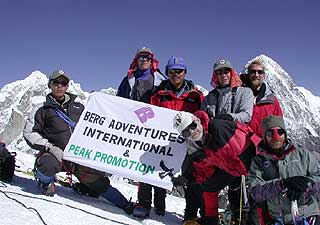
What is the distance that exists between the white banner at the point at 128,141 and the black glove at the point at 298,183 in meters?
2.18

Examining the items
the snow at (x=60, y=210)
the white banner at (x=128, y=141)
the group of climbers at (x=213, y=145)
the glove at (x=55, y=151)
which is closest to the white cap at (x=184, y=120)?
the group of climbers at (x=213, y=145)

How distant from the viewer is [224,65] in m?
6.82

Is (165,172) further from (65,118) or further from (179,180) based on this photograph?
(65,118)

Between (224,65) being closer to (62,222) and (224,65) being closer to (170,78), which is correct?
(170,78)

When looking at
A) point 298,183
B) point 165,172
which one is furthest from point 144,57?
point 298,183

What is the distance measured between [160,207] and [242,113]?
7.90ft

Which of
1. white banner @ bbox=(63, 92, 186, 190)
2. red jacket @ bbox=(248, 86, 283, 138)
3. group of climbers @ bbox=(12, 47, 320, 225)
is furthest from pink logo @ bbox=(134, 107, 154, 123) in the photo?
red jacket @ bbox=(248, 86, 283, 138)

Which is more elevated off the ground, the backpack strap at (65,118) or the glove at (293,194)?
the backpack strap at (65,118)

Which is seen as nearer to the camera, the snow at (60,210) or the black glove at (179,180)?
the snow at (60,210)

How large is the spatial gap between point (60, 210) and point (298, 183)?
3.36 metres

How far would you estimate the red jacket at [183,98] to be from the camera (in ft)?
24.2

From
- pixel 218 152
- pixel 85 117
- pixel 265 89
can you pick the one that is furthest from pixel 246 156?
pixel 85 117

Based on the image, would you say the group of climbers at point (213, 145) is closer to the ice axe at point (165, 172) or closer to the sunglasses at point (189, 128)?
the sunglasses at point (189, 128)

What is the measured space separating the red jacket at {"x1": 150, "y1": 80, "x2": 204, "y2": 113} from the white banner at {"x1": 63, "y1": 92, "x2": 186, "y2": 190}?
15 cm
